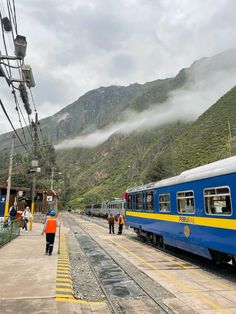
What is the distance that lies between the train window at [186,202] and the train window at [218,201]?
1048 mm

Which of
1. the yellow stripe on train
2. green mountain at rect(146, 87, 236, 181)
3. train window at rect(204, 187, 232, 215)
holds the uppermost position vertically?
green mountain at rect(146, 87, 236, 181)

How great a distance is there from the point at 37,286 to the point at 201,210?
551 centimetres

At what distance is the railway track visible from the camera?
6.94 meters

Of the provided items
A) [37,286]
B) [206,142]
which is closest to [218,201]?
[37,286]

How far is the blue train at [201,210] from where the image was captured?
9.03 metres

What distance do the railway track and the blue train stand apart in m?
2.20

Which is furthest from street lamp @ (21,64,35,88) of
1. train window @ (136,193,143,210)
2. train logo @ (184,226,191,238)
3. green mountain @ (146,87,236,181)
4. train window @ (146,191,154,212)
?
green mountain @ (146,87,236,181)

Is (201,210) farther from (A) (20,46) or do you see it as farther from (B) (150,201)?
(A) (20,46)

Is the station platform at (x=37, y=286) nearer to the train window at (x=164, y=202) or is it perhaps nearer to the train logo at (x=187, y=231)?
the train logo at (x=187, y=231)

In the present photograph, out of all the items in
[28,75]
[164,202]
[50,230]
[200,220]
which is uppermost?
[28,75]

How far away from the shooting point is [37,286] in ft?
26.6

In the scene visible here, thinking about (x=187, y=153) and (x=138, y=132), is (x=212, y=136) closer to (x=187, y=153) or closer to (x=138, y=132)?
(x=187, y=153)

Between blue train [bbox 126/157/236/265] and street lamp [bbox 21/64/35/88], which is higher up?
street lamp [bbox 21/64/35/88]

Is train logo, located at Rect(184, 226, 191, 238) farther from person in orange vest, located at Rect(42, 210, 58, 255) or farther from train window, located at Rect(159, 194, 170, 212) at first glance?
person in orange vest, located at Rect(42, 210, 58, 255)
